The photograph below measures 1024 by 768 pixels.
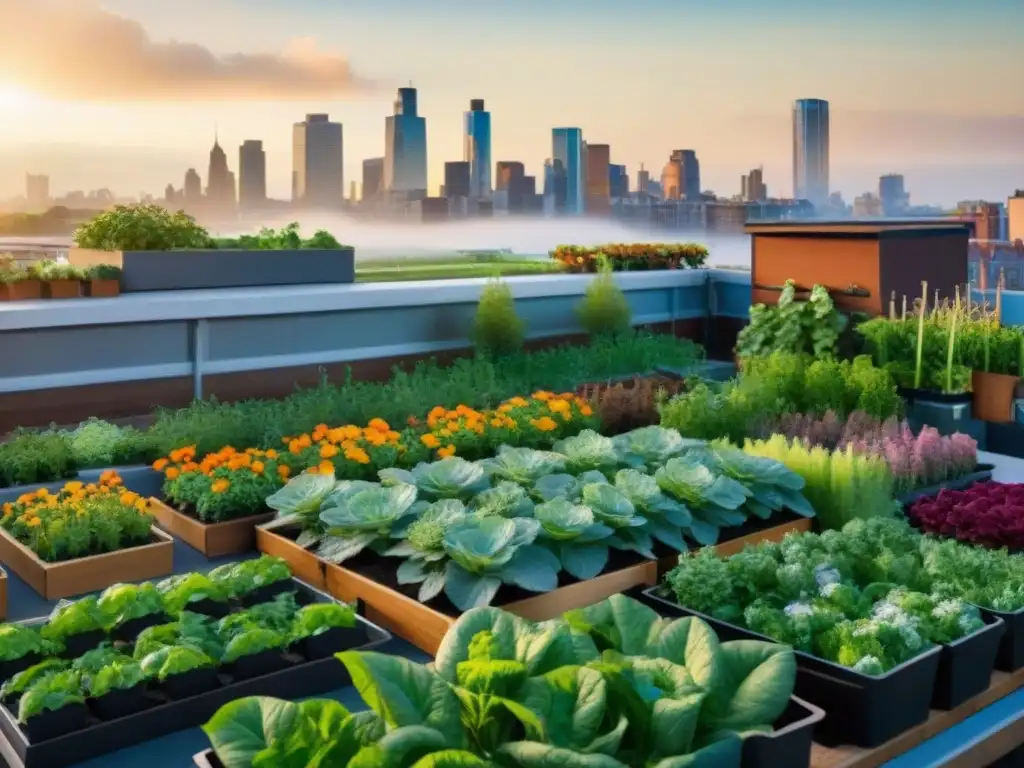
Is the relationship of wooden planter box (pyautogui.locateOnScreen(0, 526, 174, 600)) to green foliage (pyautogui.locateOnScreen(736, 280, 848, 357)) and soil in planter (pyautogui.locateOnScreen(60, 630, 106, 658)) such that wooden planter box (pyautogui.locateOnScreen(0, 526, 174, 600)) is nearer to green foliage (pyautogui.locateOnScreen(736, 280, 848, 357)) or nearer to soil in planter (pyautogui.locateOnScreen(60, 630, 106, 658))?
soil in planter (pyautogui.locateOnScreen(60, 630, 106, 658))

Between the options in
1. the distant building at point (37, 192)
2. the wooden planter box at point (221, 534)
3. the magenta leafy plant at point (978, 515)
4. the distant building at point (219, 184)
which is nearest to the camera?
the magenta leafy plant at point (978, 515)

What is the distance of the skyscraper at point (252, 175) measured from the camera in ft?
31.8

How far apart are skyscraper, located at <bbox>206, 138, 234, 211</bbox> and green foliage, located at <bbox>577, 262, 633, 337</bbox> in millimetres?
3923

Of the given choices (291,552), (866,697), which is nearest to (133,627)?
(291,552)

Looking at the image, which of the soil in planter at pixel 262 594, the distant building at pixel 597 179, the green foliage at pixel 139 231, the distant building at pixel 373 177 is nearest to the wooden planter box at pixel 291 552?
the soil in planter at pixel 262 594

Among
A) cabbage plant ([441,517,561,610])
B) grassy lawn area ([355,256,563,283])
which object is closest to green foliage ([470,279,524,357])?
grassy lawn area ([355,256,563,283])

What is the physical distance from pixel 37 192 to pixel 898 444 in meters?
7.46

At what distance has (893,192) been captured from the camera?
13.1 m

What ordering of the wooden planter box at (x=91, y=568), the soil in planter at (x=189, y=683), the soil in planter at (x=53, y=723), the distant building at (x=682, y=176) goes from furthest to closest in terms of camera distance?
the distant building at (x=682, y=176) → the wooden planter box at (x=91, y=568) → the soil in planter at (x=189, y=683) → the soil in planter at (x=53, y=723)

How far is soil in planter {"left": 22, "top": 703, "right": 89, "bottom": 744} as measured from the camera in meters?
2.00

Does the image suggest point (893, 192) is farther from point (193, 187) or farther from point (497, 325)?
point (497, 325)

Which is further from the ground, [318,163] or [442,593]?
[318,163]

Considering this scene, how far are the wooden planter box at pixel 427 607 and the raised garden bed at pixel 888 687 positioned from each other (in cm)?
51

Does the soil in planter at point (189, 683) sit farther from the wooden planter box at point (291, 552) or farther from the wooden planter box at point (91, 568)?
the wooden planter box at point (91, 568)
